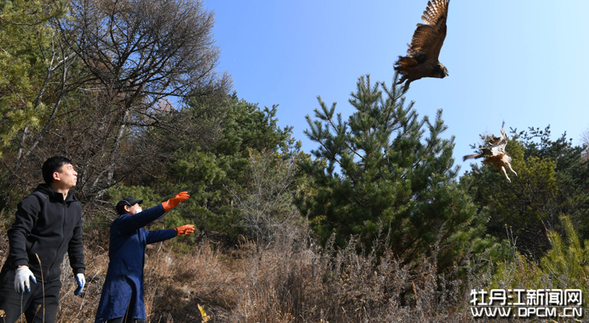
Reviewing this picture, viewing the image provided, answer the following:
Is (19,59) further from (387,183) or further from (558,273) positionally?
(558,273)

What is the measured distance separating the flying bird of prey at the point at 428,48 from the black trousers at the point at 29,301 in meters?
3.54

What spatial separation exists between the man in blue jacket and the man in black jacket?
26cm

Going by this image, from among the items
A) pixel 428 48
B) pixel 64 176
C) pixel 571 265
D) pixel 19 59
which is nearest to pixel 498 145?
pixel 428 48

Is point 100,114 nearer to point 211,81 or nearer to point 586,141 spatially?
point 211,81

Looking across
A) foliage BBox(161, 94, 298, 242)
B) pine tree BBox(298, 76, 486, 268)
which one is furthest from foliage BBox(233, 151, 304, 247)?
pine tree BBox(298, 76, 486, 268)

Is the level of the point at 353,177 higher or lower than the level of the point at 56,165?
higher

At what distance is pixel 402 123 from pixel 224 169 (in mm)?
7081

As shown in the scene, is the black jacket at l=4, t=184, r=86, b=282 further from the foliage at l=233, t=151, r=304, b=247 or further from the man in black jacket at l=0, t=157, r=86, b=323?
the foliage at l=233, t=151, r=304, b=247

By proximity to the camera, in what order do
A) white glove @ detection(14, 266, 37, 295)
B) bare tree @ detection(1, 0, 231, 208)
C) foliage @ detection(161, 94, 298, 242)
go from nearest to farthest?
white glove @ detection(14, 266, 37, 295) → bare tree @ detection(1, 0, 231, 208) → foliage @ detection(161, 94, 298, 242)

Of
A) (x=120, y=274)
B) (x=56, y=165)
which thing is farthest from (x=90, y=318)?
(x=56, y=165)

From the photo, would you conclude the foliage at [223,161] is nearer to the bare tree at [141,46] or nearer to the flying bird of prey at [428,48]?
the bare tree at [141,46]

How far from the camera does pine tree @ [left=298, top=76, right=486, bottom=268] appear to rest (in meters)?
4.88

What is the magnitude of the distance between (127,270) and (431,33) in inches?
140

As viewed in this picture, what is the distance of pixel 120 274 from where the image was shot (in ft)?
9.06
